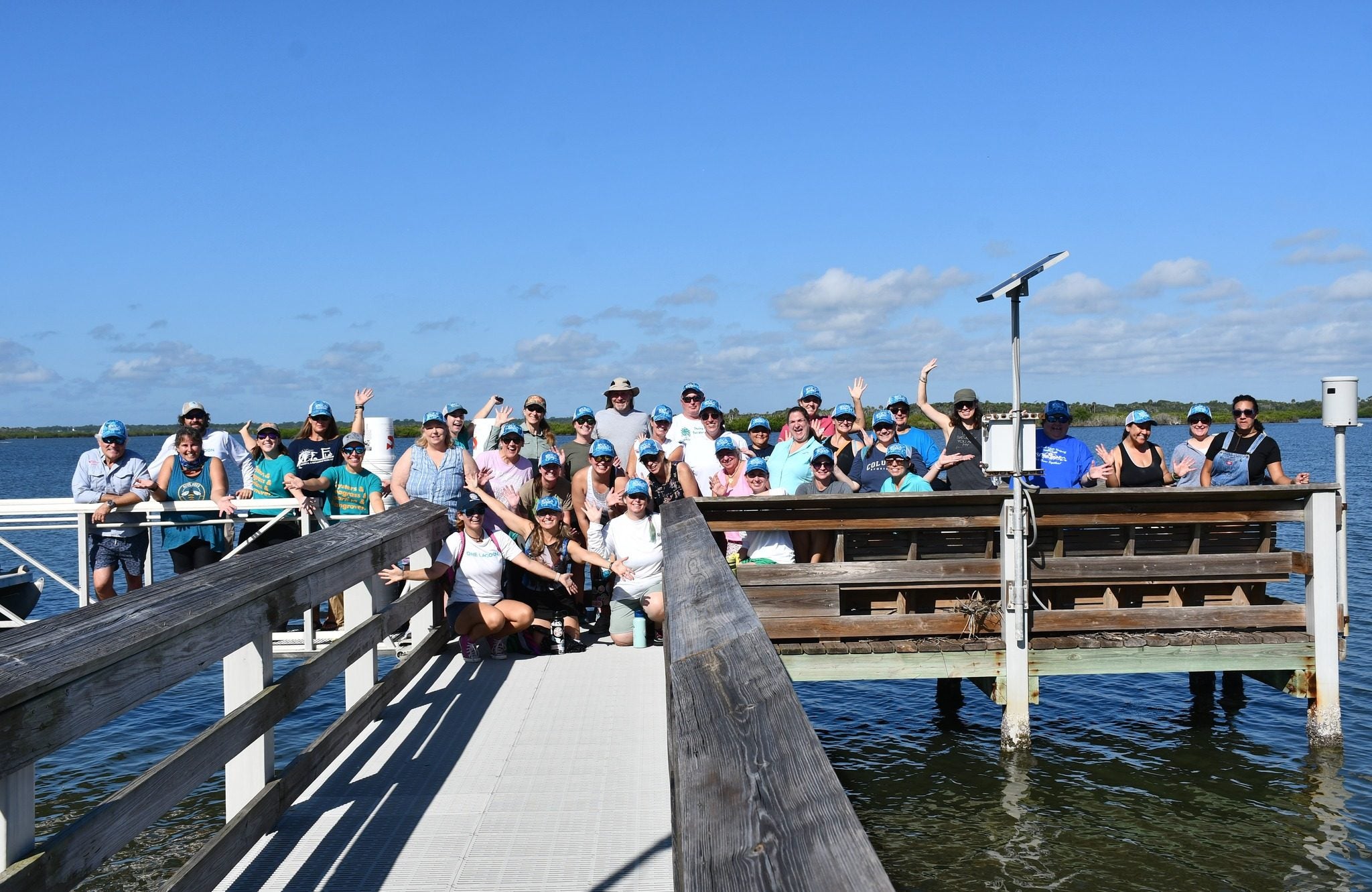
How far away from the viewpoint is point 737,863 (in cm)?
128

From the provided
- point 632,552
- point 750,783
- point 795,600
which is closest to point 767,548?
point 795,600

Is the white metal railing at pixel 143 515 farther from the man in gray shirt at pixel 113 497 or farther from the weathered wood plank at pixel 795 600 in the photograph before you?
the weathered wood plank at pixel 795 600

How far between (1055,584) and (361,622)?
5.09m

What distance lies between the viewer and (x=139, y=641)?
8.18ft

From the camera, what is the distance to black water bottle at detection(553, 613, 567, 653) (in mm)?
6543

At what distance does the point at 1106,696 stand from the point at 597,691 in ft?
25.4

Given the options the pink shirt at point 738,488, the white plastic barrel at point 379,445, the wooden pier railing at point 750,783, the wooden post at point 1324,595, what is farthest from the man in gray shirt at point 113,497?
the wooden post at point 1324,595

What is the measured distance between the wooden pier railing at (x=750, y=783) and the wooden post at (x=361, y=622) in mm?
2660

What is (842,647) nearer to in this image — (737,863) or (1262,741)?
(1262,741)

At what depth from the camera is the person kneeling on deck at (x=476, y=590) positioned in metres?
6.26

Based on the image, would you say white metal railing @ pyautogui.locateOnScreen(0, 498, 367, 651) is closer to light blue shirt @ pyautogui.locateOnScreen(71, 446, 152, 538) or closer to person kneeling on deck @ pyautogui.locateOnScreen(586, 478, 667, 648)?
light blue shirt @ pyautogui.locateOnScreen(71, 446, 152, 538)

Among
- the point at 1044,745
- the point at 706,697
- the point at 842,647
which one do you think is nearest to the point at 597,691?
the point at 842,647

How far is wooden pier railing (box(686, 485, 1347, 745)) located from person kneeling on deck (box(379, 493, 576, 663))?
63.8 inches

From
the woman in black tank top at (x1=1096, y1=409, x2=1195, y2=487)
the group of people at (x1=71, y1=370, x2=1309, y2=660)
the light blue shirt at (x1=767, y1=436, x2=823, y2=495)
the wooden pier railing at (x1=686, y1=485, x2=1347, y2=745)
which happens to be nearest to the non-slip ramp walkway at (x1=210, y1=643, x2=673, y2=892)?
the group of people at (x1=71, y1=370, x2=1309, y2=660)
